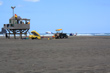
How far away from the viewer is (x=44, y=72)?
8.41 metres

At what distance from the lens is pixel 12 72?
8523 mm

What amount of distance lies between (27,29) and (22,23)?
2.58 m

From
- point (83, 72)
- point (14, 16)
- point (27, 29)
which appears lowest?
point (83, 72)

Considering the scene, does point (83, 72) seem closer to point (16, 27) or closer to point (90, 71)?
point (90, 71)

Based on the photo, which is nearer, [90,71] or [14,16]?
[90,71]

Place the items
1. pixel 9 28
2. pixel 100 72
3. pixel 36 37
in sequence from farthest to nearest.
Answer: pixel 9 28, pixel 36 37, pixel 100 72

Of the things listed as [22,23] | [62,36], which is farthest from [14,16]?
[62,36]

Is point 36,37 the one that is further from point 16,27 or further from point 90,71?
point 90,71

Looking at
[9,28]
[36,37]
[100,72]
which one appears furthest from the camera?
[9,28]

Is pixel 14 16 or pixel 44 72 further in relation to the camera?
pixel 14 16

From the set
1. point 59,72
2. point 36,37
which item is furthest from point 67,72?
point 36,37

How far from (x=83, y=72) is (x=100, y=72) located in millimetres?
708

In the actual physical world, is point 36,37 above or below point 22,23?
below

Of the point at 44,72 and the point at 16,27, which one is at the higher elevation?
the point at 16,27
